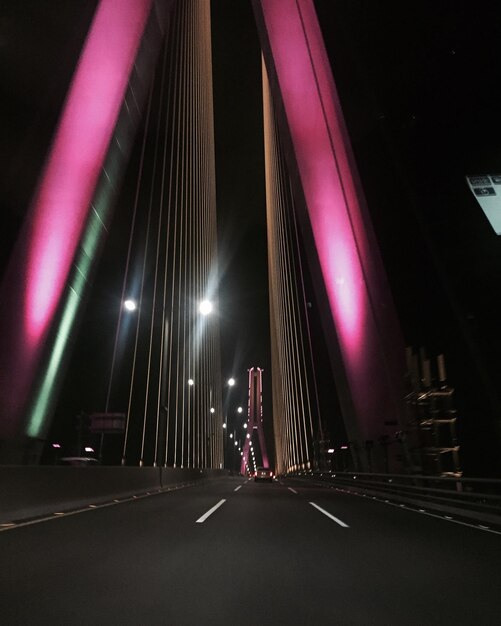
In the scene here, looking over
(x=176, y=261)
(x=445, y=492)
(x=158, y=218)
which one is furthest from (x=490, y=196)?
(x=176, y=261)

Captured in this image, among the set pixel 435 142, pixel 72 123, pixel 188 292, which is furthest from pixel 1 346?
pixel 188 292

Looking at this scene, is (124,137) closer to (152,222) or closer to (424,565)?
(152,222)

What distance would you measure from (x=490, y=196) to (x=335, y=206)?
14.7 m

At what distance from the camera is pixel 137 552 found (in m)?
6.54

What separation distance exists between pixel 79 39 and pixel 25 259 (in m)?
8.30

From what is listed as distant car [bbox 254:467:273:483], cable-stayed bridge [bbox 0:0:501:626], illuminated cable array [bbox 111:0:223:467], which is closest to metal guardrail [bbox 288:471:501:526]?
cable-stayed bridge [bbox 0:0:501:626]

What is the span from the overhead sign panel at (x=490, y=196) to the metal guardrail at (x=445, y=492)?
4.51 metres

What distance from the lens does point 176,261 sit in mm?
35562

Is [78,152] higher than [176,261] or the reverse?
the reverse

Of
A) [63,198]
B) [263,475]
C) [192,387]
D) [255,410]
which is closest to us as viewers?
[63,198]

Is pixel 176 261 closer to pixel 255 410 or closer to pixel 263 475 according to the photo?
pixel 263 475

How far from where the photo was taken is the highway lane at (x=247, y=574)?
13.1ft

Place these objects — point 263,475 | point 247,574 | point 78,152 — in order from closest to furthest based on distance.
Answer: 1. point 247,574
2. point 78,152
3. point 263,475

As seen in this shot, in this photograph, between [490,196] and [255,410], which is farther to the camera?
[255,410]
